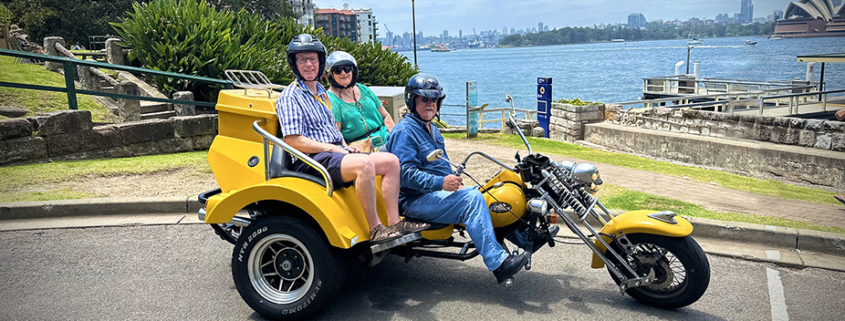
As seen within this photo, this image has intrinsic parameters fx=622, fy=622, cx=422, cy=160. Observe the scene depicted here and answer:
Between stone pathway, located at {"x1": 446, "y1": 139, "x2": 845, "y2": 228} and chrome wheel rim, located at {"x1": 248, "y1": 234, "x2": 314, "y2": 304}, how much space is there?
441 cm

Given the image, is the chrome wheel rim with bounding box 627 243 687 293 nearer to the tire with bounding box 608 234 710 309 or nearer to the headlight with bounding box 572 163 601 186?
the tire with bounding box 608 234 710 309

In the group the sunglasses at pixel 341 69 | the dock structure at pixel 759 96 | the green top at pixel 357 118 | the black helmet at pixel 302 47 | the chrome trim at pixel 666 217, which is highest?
the black helmet at pixel 302 47

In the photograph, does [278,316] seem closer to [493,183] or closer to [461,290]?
[461,290]

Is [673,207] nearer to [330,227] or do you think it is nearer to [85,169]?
[330,227]

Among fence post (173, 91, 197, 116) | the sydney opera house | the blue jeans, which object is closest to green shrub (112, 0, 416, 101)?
fence post (173, 91, 197, 116)

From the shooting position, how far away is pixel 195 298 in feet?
15.0

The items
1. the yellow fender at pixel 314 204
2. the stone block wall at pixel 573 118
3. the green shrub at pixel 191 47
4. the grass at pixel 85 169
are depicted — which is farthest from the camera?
the stone block wall at pixel 573 118

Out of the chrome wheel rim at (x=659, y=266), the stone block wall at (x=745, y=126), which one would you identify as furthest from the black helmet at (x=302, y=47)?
the stone block wall at (x=745, y=126)

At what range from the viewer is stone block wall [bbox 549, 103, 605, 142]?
18.3m

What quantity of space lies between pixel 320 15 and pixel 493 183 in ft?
511

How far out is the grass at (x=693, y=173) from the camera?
8.83 m

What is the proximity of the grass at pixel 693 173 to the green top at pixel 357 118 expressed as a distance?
5.81 metres

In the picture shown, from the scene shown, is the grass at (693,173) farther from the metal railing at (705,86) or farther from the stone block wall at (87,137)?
the metal railing at (705,86)

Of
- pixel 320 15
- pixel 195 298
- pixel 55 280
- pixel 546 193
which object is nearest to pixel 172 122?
pixel 55 280
